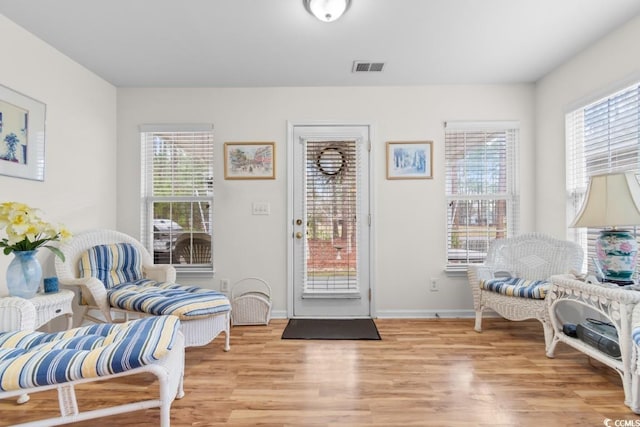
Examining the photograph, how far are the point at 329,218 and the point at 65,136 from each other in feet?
7.88

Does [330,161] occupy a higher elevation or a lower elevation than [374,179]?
higher

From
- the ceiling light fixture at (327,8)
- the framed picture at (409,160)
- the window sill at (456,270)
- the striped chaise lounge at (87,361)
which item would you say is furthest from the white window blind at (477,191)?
the striped chaise lounge at (87,361)

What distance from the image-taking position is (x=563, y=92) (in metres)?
2.92

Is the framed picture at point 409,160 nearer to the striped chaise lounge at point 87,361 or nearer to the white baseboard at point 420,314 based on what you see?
the white baseboard at point 420,314

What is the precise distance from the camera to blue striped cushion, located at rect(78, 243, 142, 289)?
2629 mm

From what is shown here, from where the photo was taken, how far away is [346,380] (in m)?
2.04

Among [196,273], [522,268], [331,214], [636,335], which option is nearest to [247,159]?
[331,214]

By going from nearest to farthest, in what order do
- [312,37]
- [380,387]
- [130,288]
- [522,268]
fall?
[380,387] < [312,37] < [130,288] < [522,268]

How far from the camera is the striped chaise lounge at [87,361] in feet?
4.08

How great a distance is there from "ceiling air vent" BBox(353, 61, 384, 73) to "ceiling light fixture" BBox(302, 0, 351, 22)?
0.77m

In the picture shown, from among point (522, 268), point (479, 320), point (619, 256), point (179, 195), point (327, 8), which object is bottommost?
point (479, 320)

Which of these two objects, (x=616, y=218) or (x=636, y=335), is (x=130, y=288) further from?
(x=616, y=218)

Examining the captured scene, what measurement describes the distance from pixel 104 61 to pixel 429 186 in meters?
3.18

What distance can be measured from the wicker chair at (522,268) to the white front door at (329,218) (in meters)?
1.03
